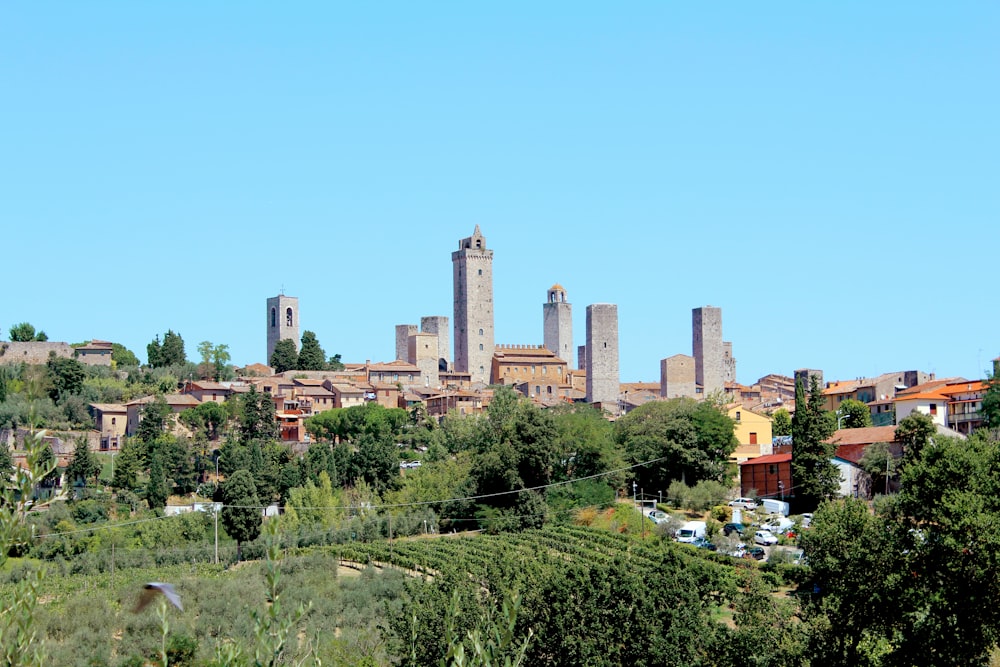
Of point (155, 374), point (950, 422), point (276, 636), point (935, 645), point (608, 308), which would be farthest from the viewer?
point (608, 308)

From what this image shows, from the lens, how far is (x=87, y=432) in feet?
206

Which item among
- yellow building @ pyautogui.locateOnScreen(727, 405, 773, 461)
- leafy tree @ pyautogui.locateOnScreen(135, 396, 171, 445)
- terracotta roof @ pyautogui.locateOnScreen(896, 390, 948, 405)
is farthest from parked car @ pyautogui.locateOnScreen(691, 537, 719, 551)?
leafy tree @ pyautogui.locateOnScreen(135, 396, 171, 445)

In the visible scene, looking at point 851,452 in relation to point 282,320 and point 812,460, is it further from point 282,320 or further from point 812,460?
point 282,320

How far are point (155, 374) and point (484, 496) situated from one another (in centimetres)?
4049

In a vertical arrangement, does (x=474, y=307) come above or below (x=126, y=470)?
above

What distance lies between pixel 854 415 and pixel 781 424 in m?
4.52

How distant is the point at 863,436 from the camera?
138 ft

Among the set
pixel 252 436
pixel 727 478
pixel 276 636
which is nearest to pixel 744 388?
pixel 252 436

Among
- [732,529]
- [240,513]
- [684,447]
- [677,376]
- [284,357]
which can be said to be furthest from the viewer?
[284,357]

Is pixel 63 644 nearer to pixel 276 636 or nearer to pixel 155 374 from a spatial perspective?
pixel 276 636

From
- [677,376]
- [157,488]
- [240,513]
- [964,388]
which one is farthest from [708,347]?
[240,513]

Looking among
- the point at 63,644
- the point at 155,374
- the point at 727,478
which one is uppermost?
the point at 155,374

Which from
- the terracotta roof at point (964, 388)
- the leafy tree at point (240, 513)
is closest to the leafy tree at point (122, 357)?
the leafy tree at point (240, 513)

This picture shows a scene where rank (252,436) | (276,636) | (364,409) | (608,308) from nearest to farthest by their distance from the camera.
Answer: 1. (276,636)
2. (252,436)
3. (364,409)
4. (608,308)
